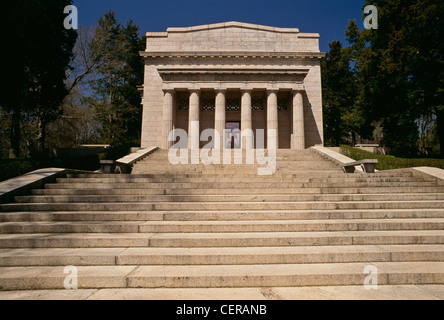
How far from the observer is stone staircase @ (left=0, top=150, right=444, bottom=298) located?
3.95m

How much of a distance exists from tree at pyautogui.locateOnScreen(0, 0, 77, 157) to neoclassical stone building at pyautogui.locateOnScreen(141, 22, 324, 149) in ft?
27.1

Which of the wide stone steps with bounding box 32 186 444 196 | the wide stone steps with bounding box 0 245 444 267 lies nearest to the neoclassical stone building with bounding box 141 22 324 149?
the wide stone steps with bounding box 32 186 444 196

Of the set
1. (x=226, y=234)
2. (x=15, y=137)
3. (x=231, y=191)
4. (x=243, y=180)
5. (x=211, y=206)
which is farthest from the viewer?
(x=15, y=137)

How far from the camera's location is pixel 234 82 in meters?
24.2

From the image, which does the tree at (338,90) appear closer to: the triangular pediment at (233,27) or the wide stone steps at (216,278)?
the triangular pediment at (233,27)

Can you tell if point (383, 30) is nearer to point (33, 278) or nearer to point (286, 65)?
point (286, 65)

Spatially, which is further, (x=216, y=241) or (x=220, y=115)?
(x=220, y=115)

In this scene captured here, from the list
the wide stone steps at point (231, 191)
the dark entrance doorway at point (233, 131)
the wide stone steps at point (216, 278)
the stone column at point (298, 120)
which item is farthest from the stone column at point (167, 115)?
the wide stone steps at point (216, 278)

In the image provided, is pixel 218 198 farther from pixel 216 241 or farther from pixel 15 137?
pixel 15 137

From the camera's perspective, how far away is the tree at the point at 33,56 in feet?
53.1

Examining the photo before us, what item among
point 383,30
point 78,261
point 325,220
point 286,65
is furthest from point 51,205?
point 383,30

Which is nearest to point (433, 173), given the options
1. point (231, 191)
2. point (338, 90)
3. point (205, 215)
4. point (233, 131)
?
point (231, 191)

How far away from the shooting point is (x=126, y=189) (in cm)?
834

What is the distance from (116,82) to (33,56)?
19.5m
